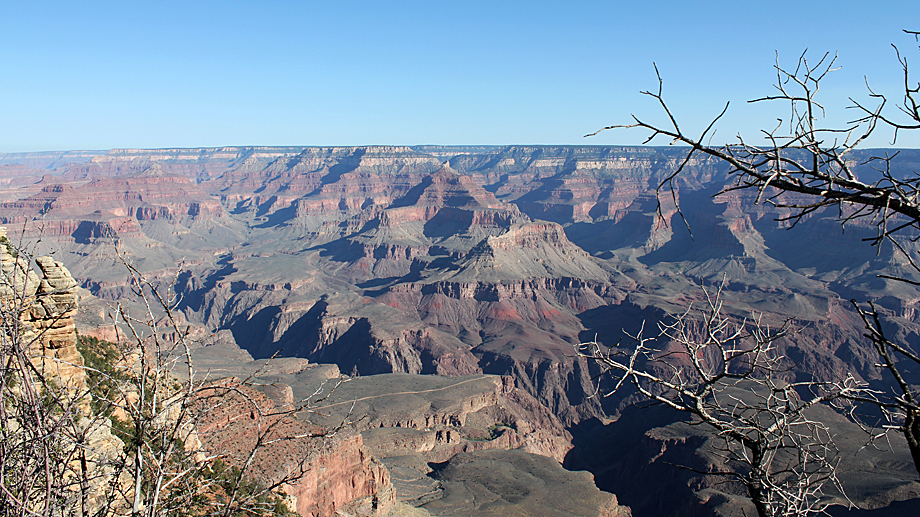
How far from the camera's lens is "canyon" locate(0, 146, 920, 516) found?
49.4 m

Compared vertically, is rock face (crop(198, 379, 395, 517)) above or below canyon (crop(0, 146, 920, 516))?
above

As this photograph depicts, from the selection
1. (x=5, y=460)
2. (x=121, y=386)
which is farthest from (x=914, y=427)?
(x=5, y=460)

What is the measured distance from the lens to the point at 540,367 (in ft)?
279

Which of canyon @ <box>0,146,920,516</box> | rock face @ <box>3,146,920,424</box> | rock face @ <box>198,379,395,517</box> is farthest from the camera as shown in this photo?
rock face @ <box>3,146,920,424</box>

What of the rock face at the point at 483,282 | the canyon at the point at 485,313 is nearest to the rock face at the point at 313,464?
the canyon at the point at 485,313

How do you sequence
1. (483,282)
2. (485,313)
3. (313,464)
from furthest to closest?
(483,282)
(485,313)
(313,464)

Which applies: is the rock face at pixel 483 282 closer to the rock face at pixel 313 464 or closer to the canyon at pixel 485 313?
the canyon at pixel 485 313

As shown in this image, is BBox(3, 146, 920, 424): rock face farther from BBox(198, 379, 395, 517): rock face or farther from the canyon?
BBox(198, 379, 395, 517): rock face

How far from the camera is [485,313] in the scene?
11025 cm

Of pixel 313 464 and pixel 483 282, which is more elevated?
pixel 313 464

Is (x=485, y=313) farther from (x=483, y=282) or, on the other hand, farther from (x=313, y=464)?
(x=313, y=464)

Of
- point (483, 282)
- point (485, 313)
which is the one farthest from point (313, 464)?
point (483, 282)

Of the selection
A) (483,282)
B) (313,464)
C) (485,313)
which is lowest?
(485,313)

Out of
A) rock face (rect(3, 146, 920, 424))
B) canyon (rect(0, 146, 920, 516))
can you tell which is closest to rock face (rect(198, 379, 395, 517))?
canyon (rect(0, 146, 920, 516))
